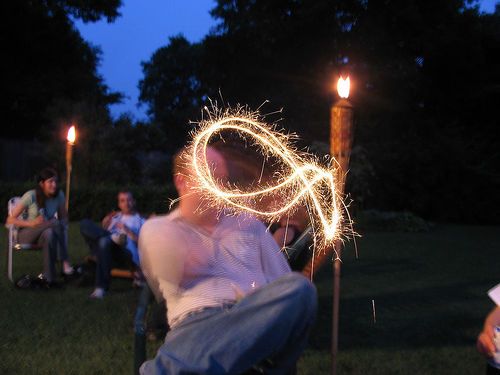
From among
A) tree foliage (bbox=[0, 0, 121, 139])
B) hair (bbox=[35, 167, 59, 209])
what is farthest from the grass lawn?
tree foliage (bbox=[0, 0, 121, 139])

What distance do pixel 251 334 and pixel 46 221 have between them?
5.05 meters

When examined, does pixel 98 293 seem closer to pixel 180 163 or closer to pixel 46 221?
pixel 46 221

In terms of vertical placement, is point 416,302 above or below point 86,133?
below

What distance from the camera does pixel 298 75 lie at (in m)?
24.1

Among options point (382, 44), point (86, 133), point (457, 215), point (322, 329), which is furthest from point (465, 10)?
point (322, 329)

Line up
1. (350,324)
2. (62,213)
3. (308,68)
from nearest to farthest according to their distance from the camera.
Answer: (350,324) → (62,213) → (308,68)

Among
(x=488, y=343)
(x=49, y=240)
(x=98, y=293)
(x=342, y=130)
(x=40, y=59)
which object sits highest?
(x=40, y=59)

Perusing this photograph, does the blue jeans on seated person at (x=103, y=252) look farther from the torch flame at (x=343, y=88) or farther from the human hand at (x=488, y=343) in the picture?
the human hand at (x=488, y=343)

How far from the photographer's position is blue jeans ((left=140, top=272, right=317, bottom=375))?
2334 mm

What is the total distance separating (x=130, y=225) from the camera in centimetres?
691

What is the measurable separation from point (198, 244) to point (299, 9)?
835 inches

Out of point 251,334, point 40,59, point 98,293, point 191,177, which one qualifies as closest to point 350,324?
point 98,293

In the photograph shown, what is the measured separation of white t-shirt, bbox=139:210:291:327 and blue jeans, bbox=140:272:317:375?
31 cm

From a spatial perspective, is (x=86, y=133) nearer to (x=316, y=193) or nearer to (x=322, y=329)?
(x=322, y=329)
